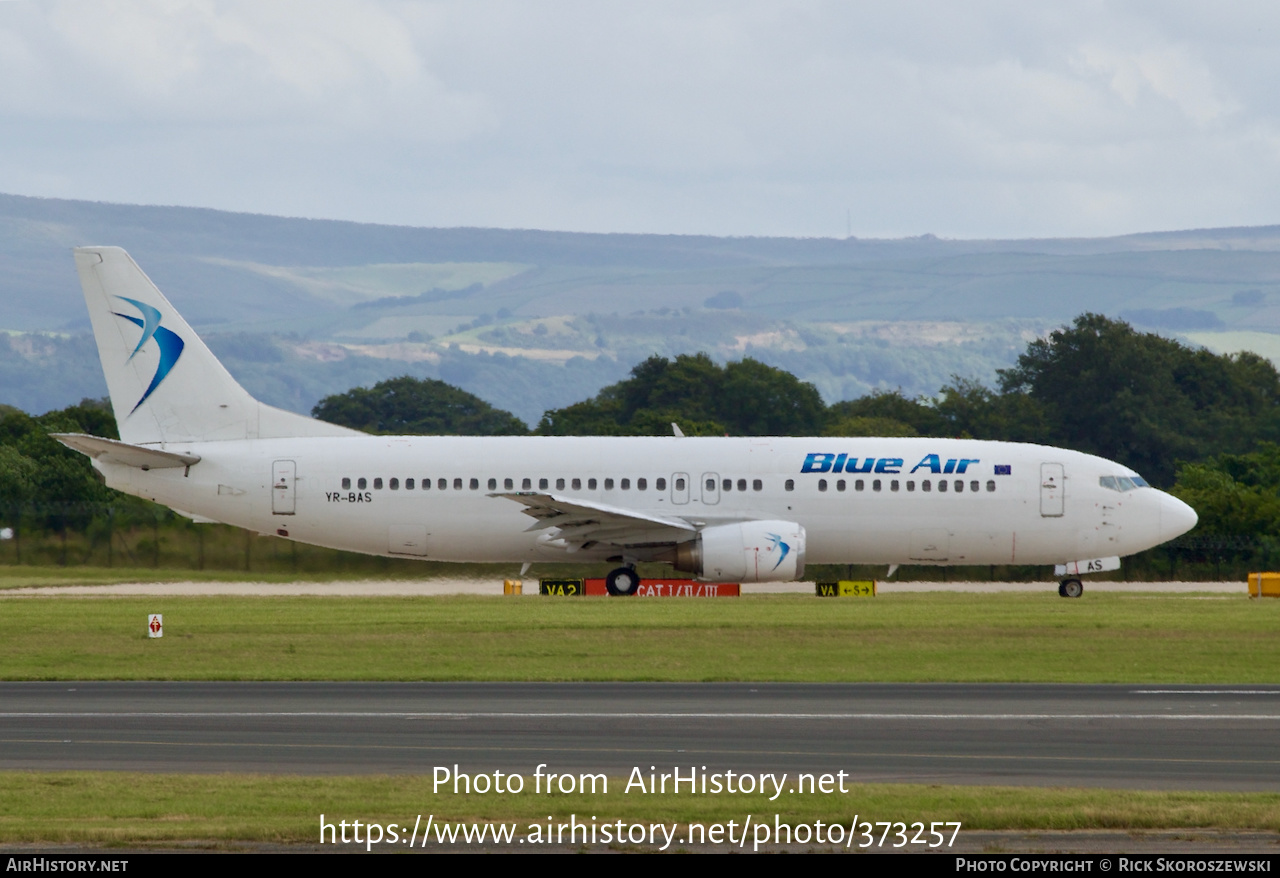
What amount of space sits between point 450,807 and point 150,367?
27.9 metres

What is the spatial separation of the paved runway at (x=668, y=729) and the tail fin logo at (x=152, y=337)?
16.5 meters

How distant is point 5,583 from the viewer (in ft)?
143

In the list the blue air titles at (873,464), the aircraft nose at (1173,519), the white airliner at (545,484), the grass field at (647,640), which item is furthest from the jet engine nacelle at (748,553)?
the aircraft nose at (1173,519)

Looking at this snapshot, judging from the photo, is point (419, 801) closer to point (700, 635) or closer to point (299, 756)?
point (299, 756)

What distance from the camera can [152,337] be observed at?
3972cm

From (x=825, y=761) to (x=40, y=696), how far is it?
11630 mm

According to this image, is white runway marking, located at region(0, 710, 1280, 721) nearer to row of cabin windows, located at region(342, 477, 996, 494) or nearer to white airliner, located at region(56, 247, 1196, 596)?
white airliner, located at region(56, 247, 1196, 596)

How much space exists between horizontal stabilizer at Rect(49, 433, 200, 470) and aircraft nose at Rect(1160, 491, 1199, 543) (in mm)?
23475

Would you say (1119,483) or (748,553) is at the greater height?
(1119,483)

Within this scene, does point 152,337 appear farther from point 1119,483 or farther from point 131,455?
point 1119,483

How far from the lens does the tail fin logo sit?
39.6 m

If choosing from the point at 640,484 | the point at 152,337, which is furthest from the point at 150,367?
the point at 640,484

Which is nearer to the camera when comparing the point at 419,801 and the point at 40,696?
the point at 419,801
